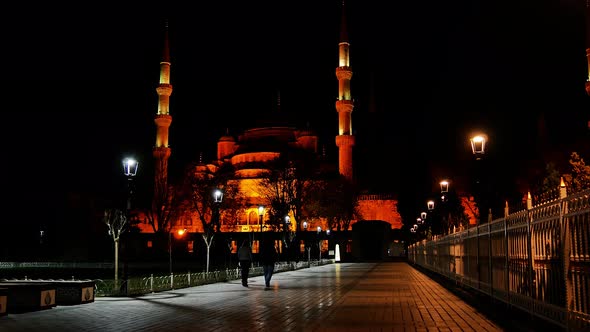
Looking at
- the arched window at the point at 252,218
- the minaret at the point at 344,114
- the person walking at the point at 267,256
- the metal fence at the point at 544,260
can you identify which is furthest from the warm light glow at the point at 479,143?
the arched window at the point at 252,218

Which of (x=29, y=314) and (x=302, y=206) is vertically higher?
(x=302, y=206)

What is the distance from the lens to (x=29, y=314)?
10539 mm

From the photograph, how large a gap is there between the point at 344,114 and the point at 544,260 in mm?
67160

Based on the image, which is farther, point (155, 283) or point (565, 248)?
point (155, 283)

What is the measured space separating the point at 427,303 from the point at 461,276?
10.2ft

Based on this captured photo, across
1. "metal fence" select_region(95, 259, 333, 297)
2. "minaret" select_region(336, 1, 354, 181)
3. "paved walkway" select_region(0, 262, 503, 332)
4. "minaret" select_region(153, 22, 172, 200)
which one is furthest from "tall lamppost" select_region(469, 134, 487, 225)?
"minaret" select_region(336, 1, 354, 181)

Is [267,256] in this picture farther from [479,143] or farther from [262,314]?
[262,314]

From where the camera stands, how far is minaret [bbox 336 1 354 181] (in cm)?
7300

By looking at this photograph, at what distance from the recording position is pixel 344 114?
2921 inches

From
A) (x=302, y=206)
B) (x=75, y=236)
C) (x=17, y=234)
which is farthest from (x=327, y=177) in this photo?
(x=17, y=234)

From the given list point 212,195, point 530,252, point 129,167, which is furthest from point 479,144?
point 212,195

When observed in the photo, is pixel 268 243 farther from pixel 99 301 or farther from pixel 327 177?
pixel 327 177

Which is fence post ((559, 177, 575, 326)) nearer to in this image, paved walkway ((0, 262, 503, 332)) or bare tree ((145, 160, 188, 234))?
paved walkway ((0, 262, 503, 332))

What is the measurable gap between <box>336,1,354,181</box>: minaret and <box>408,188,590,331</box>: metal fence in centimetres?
5930
